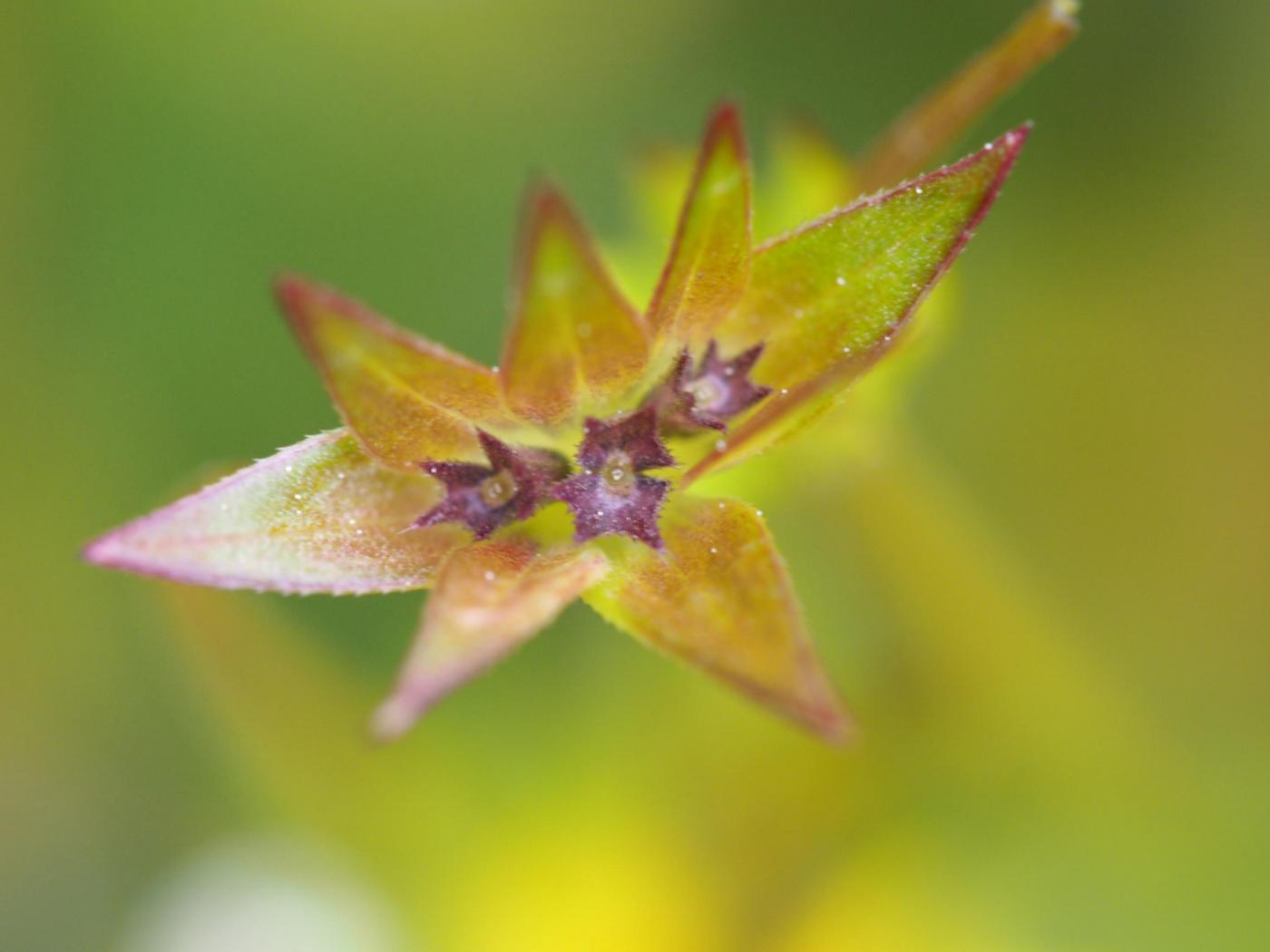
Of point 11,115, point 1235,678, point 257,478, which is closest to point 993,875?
point 1235,678

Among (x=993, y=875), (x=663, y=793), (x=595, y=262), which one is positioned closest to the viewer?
(x=595, y=262)

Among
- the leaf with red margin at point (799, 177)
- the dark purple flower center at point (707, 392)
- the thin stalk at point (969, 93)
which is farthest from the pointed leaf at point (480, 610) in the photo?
the leaf with red margin at point (799, 177)

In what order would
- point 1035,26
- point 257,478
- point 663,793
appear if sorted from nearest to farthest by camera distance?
1. point 257,478
2. point 1035,26
3. point 663,793

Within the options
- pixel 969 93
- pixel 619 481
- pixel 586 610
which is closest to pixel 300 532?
pixel 619 481

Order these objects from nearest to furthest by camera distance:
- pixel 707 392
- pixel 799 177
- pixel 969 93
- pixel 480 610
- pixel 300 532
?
1. pixel 480 610
2. pixel 300 532
3. pixel 707 392
4. pixel 969 93
5. pixel 799 177

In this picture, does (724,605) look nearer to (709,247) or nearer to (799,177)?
(709,247)

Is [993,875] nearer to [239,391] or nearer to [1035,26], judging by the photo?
[1035,26]

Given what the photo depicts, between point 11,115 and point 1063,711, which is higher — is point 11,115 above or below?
above

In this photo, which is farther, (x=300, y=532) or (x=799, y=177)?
(x=799, y=177)
